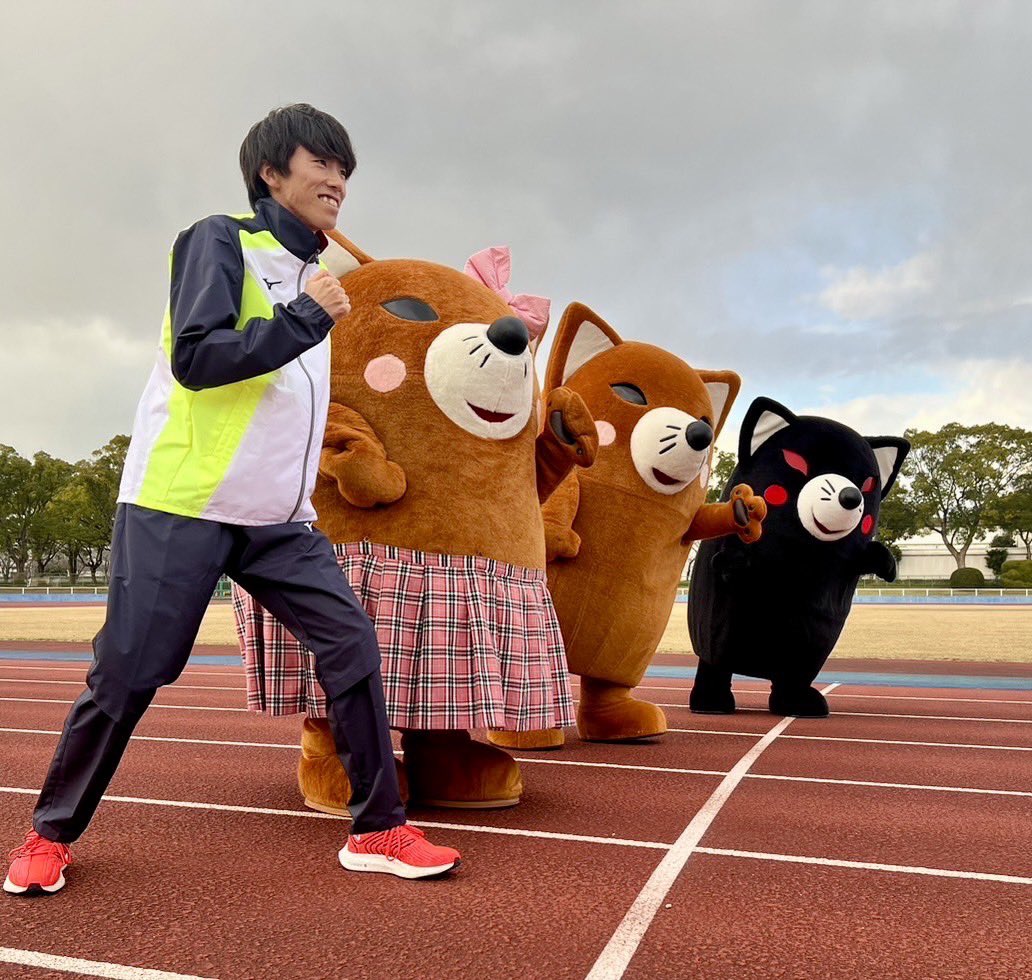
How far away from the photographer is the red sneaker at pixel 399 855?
279cm

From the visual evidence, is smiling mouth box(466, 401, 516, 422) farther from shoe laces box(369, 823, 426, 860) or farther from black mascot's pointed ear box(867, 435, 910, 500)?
black mascot's pointed ear box(867, 435, 910, 500)

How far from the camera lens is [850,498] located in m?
6.39

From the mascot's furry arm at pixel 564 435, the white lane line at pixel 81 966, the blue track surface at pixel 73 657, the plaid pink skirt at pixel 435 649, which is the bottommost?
the blue track surface at pixel 73 657

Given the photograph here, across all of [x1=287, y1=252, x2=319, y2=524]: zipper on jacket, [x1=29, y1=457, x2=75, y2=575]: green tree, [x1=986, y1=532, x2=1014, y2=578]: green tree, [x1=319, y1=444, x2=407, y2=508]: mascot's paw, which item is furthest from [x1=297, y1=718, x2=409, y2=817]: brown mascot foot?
[x1=29, y1=457, x2=75, y2=575]: green tree

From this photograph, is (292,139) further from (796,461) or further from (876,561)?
(876,561)

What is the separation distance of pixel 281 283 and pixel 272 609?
95 centimetres

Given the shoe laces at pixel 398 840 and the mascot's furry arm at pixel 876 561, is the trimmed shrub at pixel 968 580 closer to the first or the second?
the mascot's furry arm at pixel 876 561

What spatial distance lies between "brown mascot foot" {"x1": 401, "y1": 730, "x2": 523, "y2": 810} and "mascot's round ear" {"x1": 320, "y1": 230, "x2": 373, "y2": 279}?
202cm

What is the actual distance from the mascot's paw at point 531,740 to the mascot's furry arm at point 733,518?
4.50 feet

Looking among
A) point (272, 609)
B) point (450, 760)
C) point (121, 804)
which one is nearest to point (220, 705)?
point (121, 804)

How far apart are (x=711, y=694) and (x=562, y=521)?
279cm

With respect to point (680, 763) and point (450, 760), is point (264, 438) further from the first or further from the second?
point (680, 763)

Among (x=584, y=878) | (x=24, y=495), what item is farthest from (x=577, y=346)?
(x=24, y=495)

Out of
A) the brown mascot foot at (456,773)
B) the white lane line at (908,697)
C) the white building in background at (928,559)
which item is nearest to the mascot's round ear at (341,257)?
the brown mascot foot at (456,773)
